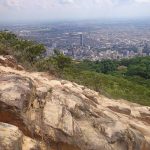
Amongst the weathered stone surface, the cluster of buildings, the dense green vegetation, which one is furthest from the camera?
the cluster of buildings

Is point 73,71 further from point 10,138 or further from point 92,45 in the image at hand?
point 92,45

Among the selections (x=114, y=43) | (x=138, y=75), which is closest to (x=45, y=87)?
(x=138, y=75)

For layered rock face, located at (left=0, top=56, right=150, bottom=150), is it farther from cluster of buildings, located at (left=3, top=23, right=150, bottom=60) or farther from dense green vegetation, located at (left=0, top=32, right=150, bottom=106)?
cluster of buildings, located at (left=3, top=23, right=150, bottom=60)

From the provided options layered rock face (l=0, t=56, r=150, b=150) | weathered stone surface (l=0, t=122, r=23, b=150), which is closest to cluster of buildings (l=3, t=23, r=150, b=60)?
layered rock face (l=0, t=56, r=150, b=150)

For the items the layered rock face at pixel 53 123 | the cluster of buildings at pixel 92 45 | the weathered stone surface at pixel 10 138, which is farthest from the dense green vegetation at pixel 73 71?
the cluster of buildings at pixel 92 45

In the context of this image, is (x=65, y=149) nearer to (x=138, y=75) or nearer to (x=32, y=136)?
(x=32, y=136)

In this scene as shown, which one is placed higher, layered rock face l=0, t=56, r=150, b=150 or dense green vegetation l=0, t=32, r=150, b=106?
layered rock face l=0, t=56, r=150, b=150

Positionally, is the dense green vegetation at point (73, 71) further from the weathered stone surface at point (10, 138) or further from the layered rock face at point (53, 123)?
the weathered stone surface at point (10, 138)

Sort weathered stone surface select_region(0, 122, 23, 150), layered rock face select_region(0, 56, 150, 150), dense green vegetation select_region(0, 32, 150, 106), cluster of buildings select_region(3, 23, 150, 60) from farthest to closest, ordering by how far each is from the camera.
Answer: cluster of buildings select_region(3, 23, 150, 60) → dense green vegetation select_region(0, 32, 150, 106) → layered rock face select_region(0, 56, 150, 150) → weathered stone surface select_region(0, 122, 23, 150)

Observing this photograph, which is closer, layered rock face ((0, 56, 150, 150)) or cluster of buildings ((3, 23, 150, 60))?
layered rock face ((0, 56, 150, 150))

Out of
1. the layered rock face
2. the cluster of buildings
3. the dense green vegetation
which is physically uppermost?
the layered rock face
